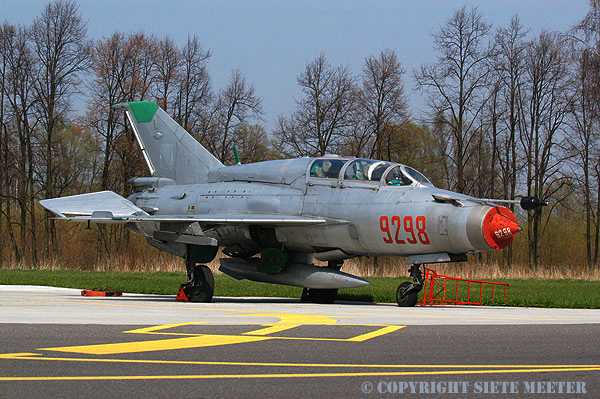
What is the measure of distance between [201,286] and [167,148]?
4928mm

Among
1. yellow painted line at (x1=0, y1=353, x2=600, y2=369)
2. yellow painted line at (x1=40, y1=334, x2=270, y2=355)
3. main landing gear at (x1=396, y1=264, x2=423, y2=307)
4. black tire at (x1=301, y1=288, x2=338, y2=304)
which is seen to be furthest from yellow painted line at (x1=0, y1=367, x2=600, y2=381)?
black tire at (x1=301, y1=288, x2=338, y2=304)

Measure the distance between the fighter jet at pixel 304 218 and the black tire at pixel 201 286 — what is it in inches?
0.8

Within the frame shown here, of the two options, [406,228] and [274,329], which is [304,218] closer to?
[406,228]

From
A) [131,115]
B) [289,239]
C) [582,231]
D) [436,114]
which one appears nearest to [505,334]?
[289,239]

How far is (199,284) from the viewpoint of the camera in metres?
16.5

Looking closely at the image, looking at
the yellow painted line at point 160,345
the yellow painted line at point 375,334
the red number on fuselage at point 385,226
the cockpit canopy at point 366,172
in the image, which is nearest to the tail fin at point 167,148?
the cockpit canopy at point 366,172

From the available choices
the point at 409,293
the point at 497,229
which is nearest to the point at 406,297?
the point at 409,293

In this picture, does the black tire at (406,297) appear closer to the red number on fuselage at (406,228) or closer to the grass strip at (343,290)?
the red number on fuselage at (406,228)

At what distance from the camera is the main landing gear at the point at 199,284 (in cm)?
1642

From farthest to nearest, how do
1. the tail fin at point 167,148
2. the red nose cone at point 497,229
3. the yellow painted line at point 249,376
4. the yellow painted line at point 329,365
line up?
1. the tail fin at point 167,148
2. the red nose cone at point 497,229
3. the yellow painted line at point 329,365
4. the yellow painted line at point 249,376

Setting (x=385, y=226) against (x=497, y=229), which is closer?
(x=497, y=229)

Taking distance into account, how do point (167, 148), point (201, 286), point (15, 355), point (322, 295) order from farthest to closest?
point (167, 148)
point (322, 295)
point (201, 286)
point (15, 355)

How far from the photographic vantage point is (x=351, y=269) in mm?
31594

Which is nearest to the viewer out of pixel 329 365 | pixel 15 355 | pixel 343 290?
pixel 329 365
